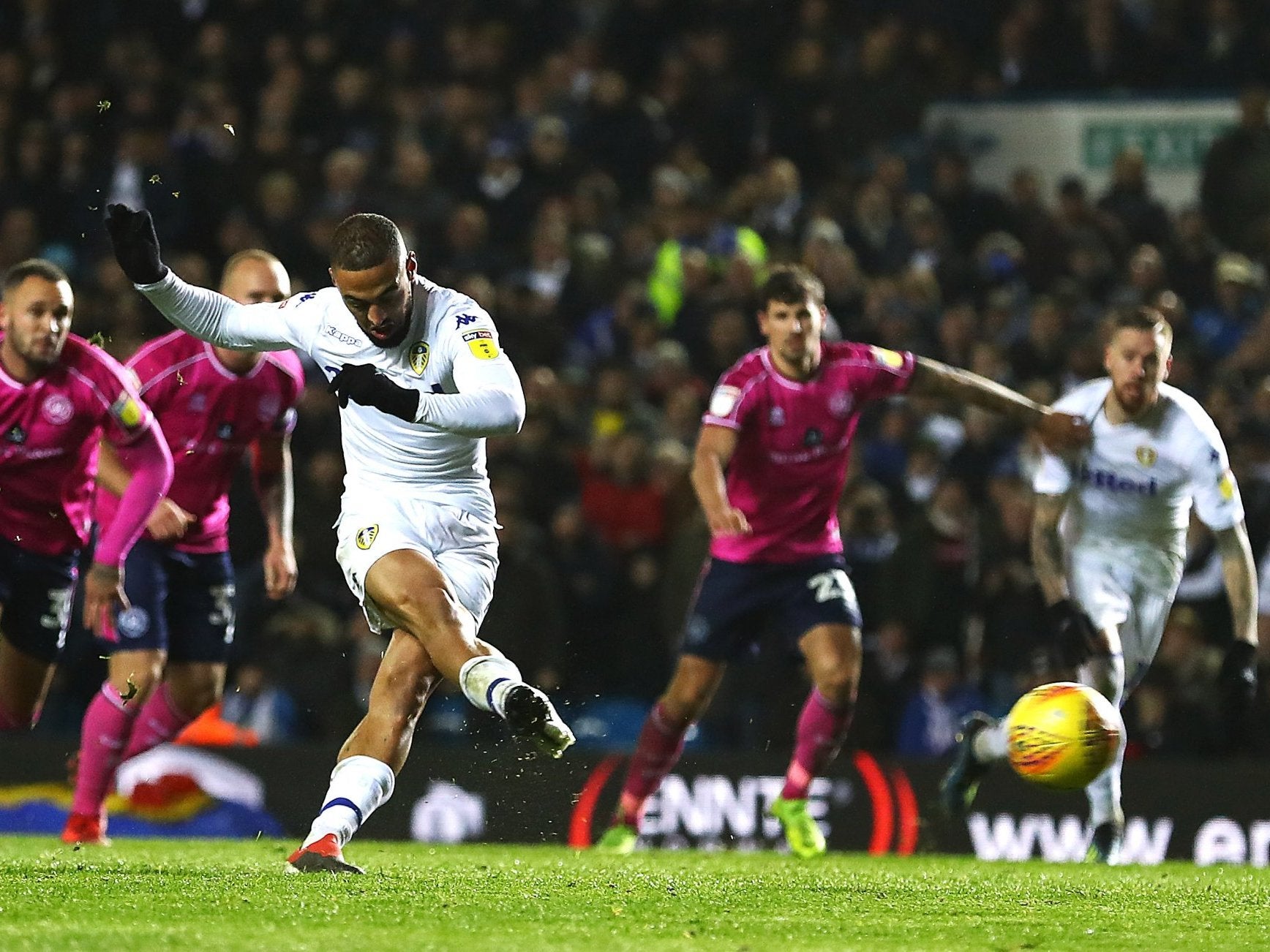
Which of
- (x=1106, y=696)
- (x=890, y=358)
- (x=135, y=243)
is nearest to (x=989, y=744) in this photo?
(x=1106, y=696)

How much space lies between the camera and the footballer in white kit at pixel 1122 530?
9.75 meters

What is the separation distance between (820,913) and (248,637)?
746 cm

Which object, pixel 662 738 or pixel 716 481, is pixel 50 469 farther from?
pixel 662 738

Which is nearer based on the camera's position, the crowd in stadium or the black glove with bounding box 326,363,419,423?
the black glove with bounding box 326,363,419,423

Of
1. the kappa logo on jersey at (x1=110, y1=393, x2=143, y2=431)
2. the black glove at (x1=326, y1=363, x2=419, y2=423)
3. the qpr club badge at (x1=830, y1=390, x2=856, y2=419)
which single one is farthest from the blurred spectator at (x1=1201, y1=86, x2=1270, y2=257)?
the black glove at (x1=326, y1=363, x2=419, y2=423)

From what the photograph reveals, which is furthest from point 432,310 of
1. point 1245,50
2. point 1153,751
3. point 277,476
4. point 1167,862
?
point 1245,50

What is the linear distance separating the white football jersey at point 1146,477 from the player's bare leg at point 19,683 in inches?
185

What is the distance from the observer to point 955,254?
15812 millimetres

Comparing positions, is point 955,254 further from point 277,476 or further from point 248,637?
point 277,476

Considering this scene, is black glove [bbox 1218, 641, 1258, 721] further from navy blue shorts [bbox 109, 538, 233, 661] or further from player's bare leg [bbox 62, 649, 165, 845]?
player's bare leg [bbox 62, 649, 165, 845]

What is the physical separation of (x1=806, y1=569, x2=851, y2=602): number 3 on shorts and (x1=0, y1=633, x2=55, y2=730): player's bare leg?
3.56m

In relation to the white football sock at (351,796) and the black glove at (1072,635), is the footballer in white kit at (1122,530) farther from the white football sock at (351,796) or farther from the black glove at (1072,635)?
the white football sock at (351,796)

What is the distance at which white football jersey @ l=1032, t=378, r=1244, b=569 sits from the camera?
9812 mm

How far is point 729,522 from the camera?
921 centimetres
